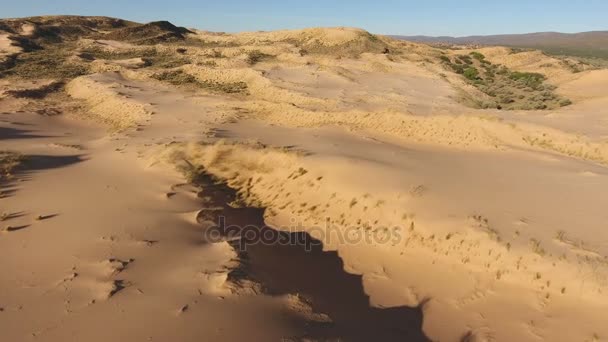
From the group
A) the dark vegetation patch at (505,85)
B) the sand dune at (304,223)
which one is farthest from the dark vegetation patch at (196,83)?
the dark vegetation patch at (505,85)

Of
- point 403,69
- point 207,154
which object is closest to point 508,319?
point 207,154

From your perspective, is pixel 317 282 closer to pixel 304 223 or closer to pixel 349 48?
pixel 304 223

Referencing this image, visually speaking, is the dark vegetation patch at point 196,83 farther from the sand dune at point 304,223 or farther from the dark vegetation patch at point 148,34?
the dark vegetation patch at point 148,34

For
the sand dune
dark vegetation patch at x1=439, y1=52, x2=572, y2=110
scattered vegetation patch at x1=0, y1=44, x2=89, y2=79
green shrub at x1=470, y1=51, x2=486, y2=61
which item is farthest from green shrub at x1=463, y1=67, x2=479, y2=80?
scattered vegetation patch at x1=0, y1=44, x2=89, y2=79

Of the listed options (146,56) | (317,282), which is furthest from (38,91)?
(317,282)

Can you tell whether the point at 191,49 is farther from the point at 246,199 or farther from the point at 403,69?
the point at 246,199
